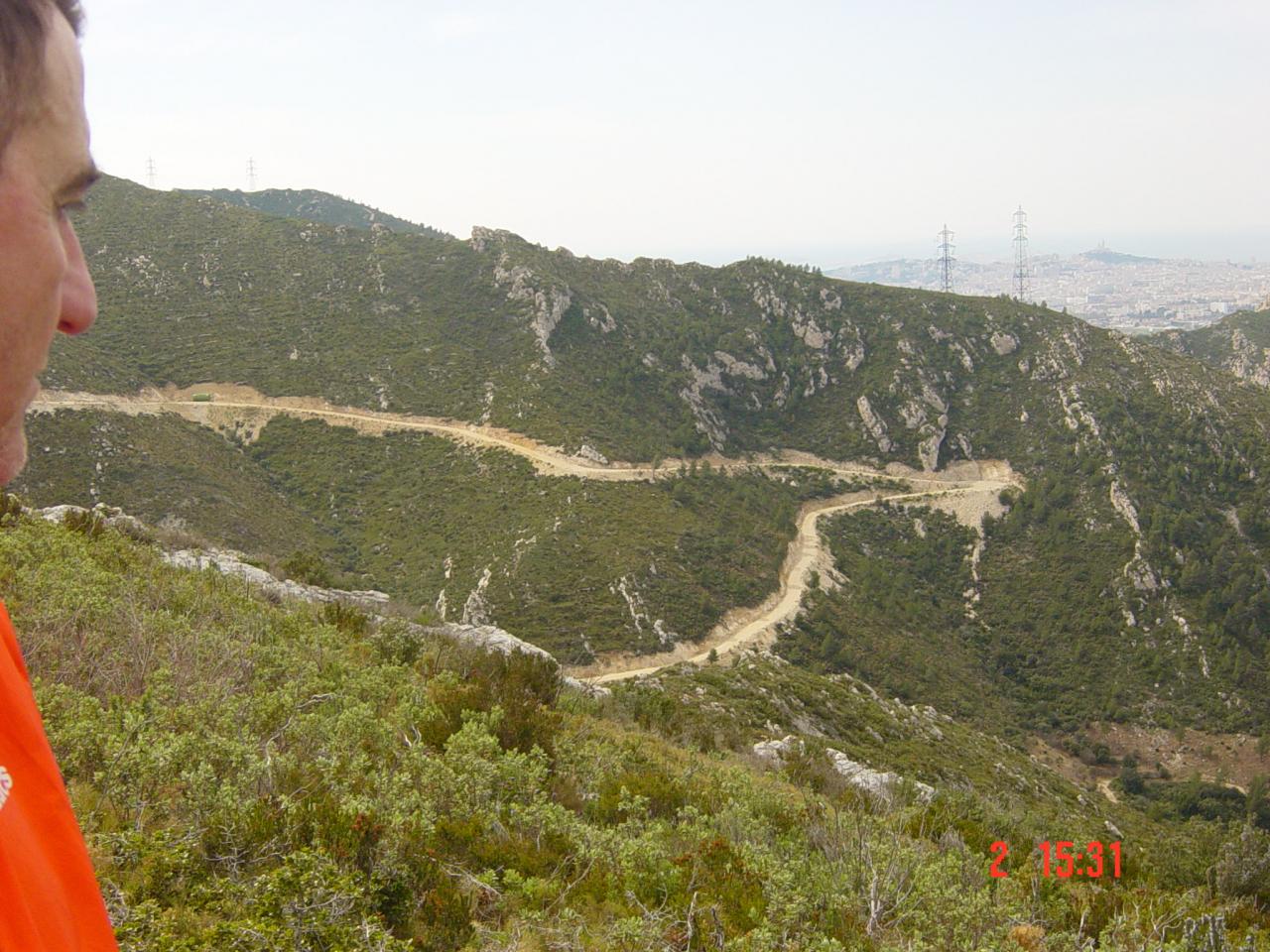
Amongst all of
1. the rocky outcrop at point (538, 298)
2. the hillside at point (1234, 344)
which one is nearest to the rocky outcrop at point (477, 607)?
the rocky outcrop at point (538, 298)

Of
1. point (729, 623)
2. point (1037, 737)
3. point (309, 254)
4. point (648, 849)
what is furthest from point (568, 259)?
point (648, 849)

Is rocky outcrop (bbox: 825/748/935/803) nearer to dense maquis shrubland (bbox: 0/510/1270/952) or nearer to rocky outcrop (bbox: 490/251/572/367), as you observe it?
dense maquis shrubland (bbox: 0/510/1270/952)

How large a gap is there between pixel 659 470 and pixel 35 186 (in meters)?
45.8

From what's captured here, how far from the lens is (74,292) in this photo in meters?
1.09

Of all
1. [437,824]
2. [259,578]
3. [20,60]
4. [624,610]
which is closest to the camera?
[20,60]

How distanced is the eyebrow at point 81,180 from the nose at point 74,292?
44 mm

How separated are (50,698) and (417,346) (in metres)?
48.4

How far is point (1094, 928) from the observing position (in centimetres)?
620

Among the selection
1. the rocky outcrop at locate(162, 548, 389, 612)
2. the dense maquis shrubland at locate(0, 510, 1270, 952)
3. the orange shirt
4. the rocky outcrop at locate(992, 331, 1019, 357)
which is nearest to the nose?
the orange shirt

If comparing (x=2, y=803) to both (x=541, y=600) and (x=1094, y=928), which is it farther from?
(x=541, y=600)

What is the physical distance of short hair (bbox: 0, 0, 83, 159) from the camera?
Answer: 3.10ft

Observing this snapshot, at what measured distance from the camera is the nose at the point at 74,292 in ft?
3.51
